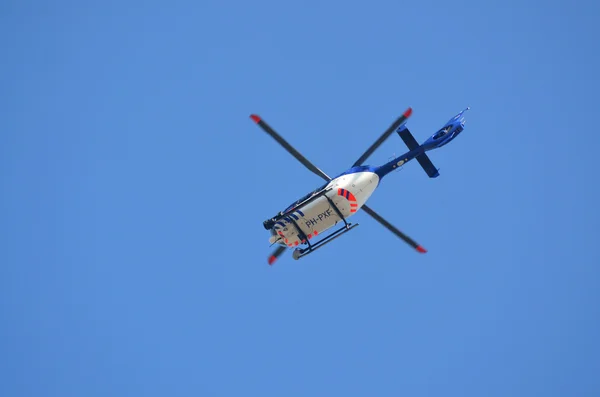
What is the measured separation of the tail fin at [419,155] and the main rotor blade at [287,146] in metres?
3.18

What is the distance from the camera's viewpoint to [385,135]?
2122cm

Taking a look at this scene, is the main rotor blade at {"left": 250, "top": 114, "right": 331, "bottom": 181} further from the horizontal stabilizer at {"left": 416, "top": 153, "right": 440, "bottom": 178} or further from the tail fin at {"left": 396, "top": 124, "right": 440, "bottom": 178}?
the horizontal stabilizer at {"left": 416, "top": 153, "right": 440, "bottom": 178}

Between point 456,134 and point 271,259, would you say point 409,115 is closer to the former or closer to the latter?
point 456,134

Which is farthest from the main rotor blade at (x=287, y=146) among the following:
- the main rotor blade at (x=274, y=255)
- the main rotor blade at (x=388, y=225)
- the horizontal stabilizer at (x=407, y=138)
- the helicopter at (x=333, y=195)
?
the main rotor blade at (x=274, y=255)

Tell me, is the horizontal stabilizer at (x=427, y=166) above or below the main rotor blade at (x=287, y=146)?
below

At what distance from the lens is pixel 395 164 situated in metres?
22.6

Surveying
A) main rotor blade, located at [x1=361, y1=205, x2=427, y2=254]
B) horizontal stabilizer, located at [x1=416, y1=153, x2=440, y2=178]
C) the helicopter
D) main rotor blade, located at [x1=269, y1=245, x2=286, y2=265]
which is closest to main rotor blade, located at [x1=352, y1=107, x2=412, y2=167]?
the helicopter

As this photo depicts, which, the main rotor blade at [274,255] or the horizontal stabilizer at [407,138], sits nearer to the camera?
the horizontal stabilizer at [407,138]

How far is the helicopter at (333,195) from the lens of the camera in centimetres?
2186

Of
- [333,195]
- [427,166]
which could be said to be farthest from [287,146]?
[427,166]

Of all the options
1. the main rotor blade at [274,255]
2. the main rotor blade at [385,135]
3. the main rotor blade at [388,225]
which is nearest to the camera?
the main rotor blade at [385,135]

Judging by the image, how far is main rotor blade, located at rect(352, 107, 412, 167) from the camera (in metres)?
20.7

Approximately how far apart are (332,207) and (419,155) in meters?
4.06

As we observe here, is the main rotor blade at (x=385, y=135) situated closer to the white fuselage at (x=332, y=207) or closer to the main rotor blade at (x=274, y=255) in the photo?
the white fuselage at (x=332, y=207)
